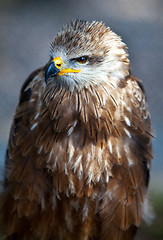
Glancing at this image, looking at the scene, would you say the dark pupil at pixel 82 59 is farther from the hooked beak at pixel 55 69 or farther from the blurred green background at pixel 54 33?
the blurred green background at pixel 54 33

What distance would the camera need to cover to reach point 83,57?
7.11 feet

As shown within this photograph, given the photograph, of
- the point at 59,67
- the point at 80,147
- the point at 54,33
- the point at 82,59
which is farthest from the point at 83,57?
the point at 54,33

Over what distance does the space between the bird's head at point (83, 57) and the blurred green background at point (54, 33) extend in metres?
2.42

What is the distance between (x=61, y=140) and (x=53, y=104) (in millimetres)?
221

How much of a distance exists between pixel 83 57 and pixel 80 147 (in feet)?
1.75

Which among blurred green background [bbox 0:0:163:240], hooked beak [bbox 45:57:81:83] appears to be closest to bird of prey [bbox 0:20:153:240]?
hooked beak [bbox 45:57:81:83]

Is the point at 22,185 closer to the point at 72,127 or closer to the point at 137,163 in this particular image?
the point at 72,127

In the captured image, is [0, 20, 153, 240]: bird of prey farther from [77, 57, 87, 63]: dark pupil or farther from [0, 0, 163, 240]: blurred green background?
[0, 0, 163, 240]: blurred green background

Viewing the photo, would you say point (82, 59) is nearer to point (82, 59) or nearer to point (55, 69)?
point (82, 59)

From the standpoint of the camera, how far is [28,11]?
5.21 metres

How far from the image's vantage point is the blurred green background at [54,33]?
4789 millimetres

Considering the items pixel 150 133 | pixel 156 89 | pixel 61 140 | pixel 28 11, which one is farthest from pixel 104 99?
pixel 28 11

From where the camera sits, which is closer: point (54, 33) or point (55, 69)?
point (55, 69)

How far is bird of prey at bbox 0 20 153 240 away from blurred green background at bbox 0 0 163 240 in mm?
2078
